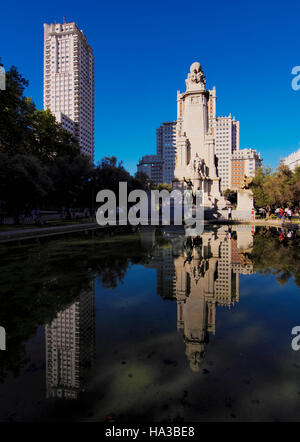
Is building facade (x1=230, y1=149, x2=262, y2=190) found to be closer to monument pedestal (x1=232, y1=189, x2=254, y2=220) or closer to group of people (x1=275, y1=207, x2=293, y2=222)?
monument pedestal (x1=232, y1=189, x2=254, y2=220)

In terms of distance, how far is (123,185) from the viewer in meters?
39.4

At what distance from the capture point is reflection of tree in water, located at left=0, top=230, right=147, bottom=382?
3777 mm

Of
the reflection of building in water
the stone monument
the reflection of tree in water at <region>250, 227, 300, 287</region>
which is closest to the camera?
the reflection of building in water

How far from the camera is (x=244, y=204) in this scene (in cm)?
3744

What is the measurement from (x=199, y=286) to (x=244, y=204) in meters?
34.1

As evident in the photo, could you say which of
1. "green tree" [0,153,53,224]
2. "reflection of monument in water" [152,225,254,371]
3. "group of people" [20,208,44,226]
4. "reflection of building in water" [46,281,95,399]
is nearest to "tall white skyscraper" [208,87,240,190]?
"group of people" [20,208,44,226]

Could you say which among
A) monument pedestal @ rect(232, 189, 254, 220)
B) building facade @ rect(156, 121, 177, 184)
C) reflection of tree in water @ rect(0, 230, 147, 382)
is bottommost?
reflection of tree in water @ rect(0, 230, 147, 382)

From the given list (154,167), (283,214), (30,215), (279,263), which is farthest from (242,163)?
(279,263)

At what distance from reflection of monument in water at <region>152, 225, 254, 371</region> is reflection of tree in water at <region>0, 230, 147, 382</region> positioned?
1.36 meters

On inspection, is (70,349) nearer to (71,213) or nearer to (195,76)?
(71,213)

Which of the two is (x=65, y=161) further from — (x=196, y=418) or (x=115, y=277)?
(x=196, y=418)

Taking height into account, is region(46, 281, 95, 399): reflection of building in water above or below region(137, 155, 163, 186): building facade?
below

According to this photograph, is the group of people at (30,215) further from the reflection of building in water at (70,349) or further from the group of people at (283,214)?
the reflection of building in water at (70,349)

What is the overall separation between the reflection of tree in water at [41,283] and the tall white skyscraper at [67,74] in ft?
389
